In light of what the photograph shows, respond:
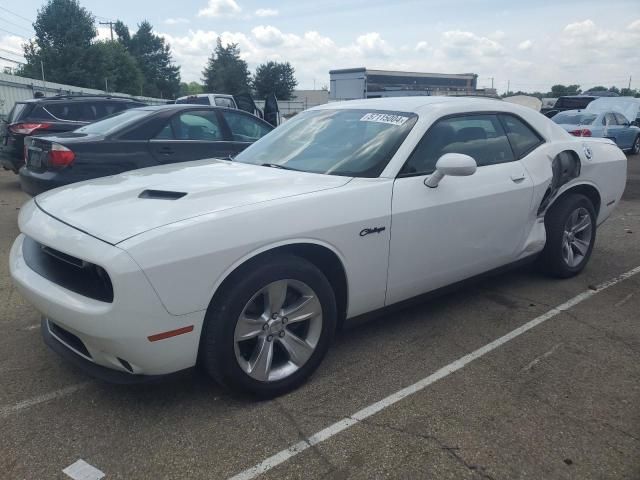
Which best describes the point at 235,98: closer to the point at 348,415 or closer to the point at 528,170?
the point at 528,170

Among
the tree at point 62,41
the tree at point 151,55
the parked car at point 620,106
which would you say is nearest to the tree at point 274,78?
the tree at point 151,55

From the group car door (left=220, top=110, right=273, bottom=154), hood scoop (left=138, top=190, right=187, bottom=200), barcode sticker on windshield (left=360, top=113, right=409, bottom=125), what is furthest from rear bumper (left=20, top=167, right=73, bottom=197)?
barcode sticker on windshield (left=360, top=113, right=409, bottom=125)

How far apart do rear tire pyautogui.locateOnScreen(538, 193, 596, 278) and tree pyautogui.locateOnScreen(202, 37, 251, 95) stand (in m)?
73.0

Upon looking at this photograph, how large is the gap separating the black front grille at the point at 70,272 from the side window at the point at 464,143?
71.3 inches

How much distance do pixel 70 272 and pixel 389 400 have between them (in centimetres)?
175

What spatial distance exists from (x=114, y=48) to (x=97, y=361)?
7177 cm

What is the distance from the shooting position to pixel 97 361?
2502mm

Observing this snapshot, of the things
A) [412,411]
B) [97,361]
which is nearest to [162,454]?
[97,361]

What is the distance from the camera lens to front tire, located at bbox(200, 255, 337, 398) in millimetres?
2465

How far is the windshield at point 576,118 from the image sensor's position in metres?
15.1

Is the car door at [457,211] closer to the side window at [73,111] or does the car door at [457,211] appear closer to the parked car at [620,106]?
the side window at [73,111]

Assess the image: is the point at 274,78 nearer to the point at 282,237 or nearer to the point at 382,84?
the point at 382,84

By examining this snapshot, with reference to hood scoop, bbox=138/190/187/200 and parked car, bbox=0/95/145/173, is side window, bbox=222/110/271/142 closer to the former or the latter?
parked car, bbox=0/95/145/173

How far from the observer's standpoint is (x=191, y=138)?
21.0 feet
